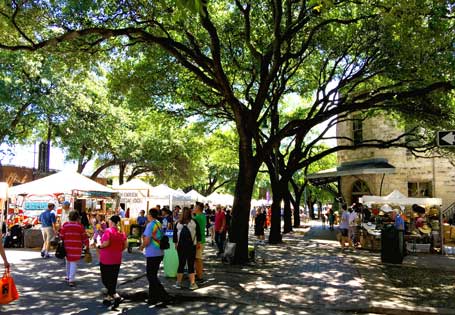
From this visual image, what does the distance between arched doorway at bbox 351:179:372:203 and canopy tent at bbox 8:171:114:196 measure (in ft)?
62.5

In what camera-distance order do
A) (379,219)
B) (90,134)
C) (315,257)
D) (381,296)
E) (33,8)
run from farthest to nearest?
(90,134) < (379,219) < (315,257) < (33,8) < (381,296)

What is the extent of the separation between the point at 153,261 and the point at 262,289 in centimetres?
267

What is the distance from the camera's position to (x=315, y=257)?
1580cm

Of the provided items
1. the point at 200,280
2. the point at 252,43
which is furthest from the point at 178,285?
the point at 252,43

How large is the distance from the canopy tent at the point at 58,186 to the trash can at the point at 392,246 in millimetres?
11190

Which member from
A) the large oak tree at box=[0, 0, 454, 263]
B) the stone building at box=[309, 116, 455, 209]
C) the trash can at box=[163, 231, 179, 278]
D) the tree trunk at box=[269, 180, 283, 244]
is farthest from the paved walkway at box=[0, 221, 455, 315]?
the stone building at box=[309, 116, 455, 209]

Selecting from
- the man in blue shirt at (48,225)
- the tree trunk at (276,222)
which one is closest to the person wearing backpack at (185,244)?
the man in blue shirt at (48,225)

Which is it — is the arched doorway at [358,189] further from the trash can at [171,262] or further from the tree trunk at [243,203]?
the trash can at [171,262]

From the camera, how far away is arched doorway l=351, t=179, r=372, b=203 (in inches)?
1207

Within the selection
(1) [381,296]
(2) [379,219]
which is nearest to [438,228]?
(2) [379,219]

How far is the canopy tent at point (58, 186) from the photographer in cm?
1728

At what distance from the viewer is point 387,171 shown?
87.3 ft

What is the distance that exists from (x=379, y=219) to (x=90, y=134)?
17.0 meters

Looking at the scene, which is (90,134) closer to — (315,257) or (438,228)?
(315,257)
